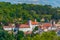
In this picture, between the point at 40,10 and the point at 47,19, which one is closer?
the point at 47,19

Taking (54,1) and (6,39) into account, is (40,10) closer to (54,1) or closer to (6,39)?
(54,1)

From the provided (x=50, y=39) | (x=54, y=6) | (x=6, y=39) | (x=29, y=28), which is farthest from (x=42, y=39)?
(x=54, y=6)

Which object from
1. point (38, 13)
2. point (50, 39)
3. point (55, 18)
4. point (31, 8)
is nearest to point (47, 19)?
point (55, 18)

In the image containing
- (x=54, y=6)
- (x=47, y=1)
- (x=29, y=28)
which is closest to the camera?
(x=29, y=28)

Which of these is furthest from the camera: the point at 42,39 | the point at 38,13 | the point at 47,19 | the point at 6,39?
the point at 38,13

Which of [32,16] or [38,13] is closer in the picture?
[32,16]

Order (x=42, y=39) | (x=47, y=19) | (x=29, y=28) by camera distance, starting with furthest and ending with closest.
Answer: (x=47, y=19), (x=29, y=28), (x=42, y=39)

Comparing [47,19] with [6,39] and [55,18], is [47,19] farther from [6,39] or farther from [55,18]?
[6,39]

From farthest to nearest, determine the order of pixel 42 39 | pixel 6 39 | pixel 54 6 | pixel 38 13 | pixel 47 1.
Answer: pixel 47 1
pixel 54 6
pixel 38 13
pixel 6 39
pixel 42 39
